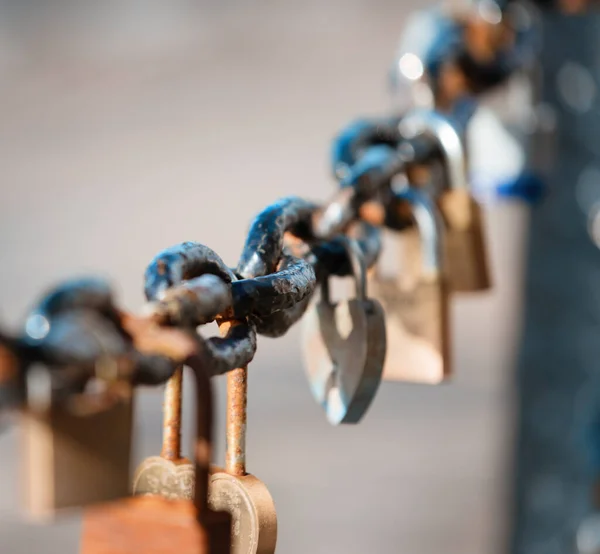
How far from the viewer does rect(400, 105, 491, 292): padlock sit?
27.4 inches

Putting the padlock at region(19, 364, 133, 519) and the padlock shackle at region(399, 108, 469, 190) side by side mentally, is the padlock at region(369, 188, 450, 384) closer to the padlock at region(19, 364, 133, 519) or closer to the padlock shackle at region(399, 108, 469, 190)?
the padlock shackle at region(399, 108, 469, 190)

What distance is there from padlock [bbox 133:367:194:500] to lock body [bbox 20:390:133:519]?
0.10 metres

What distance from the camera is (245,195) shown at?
346 cm

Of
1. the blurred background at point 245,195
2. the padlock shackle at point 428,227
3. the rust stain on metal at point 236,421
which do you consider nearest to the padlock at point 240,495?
the rust stain on metal at point 236,421

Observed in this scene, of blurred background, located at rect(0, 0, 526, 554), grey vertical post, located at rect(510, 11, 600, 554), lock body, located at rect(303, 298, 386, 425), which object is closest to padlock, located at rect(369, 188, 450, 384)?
lock body, located at rect(303, 298, 386, 425)

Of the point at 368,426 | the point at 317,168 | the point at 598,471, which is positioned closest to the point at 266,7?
the point at 317,168

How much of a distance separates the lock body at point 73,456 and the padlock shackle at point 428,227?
36 cm

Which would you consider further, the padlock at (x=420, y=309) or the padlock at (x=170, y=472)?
the padlock at (x=420, y=309)

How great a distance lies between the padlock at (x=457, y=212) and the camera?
2.28 ft

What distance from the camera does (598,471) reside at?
118 centimetres

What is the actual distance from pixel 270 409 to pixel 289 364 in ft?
0.74

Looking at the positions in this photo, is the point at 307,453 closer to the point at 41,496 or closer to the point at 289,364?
the point at 289,364

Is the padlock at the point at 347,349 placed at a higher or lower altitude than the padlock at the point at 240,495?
higher

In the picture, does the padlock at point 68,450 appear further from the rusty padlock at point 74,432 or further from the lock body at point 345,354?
the lock body at point 345,354
